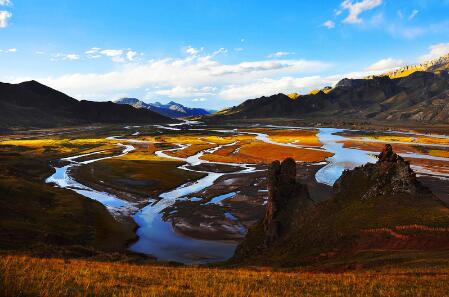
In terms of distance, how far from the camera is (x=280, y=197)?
57.5 m

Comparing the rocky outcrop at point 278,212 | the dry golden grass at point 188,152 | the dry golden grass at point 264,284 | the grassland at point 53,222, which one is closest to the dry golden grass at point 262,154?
the dry golden grass at point 188,152

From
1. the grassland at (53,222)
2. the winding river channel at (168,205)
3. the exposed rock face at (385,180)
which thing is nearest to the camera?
the exposed rock face at (385,180)

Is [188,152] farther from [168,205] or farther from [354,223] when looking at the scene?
[354,223]

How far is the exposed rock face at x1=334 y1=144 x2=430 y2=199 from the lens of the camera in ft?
160

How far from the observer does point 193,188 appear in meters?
107

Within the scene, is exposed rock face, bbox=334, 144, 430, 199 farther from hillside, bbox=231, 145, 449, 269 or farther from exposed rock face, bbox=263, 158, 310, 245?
exposed rock face, bbox=263, 158, 310, 245

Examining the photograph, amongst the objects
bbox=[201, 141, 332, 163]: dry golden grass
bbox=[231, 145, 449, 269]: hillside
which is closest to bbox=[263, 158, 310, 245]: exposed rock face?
bbox=[231, 145, 449, 269]: hillside

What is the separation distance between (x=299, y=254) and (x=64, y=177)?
323 feet

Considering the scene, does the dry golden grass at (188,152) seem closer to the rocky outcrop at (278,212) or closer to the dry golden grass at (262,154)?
the dry golden grass at (262,154)

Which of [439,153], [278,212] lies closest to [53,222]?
[278,212]

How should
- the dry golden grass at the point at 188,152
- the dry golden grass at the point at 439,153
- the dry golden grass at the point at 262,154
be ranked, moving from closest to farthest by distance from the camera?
the dry golden grass at the point at 262,154 < the dry golden grass at the point at 439,153 < the dry golden grass at the point at 188,152

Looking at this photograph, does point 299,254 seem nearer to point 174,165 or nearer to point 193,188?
point 193,188

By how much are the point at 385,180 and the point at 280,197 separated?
47.8 feet

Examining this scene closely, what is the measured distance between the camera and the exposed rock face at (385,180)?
48.8m
